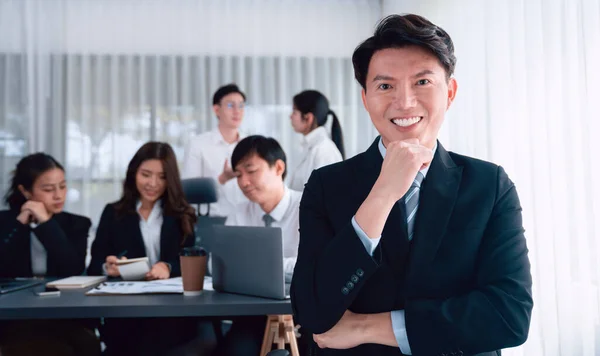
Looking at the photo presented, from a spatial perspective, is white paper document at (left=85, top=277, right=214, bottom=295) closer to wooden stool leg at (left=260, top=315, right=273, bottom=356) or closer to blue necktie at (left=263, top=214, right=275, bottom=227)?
wooden stool leg at (left=260, top=315, right=273, bottom=356)

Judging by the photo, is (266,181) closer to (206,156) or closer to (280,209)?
(280,209)

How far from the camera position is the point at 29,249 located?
284 cm

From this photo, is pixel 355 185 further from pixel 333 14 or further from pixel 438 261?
pixel 333 14

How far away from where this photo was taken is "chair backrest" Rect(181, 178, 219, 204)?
3662mm

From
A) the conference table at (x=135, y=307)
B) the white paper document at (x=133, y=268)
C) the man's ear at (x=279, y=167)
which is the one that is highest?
the man's ear at (x=279, y=167)

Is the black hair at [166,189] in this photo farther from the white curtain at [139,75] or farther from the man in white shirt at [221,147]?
the white curtain at [139,75]

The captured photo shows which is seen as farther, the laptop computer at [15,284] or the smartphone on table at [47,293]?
the laptop computer at [15,284]

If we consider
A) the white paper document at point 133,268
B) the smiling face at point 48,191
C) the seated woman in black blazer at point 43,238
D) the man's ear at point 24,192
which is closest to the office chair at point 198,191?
the seated woman in black blazer at point 43,238

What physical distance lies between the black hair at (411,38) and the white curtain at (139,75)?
456cm

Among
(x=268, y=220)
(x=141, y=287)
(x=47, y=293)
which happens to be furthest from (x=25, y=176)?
(x=268, y=220)

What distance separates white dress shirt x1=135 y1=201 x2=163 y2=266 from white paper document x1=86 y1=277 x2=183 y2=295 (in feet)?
1.54

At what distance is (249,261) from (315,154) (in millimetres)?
1908

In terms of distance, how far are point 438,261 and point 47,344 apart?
5.94 feet

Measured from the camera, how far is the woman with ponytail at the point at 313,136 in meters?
3.82
